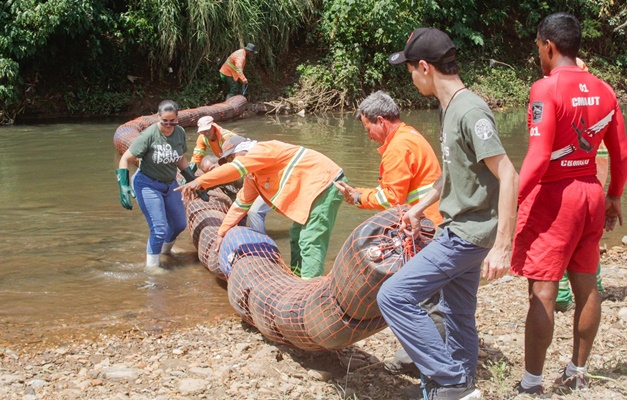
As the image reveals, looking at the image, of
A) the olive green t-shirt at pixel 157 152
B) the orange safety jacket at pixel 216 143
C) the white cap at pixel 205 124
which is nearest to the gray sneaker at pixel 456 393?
the orange safety jacket at pixel 216 143

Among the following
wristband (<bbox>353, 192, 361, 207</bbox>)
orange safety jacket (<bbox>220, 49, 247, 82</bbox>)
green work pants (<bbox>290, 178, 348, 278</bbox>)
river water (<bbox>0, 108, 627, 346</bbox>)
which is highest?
orange safety jacket (<bbox>220, 49, 247, 82</bbox>)

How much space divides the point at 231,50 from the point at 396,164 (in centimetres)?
1609

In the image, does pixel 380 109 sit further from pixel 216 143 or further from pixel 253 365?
pixel 216 143

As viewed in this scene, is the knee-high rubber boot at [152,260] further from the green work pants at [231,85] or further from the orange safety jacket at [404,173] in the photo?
the green work pants at [231,85]

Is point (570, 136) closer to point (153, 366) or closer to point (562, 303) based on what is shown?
point (562, 303)

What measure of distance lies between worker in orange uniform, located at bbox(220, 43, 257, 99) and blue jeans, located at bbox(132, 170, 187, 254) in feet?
39.2

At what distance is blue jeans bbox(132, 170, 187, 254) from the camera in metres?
7.20

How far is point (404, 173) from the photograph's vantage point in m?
4.93

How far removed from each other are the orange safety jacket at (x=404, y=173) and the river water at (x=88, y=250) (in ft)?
6.98

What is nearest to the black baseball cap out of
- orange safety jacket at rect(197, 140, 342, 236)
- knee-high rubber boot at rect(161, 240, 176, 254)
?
orange safety jacket at rect(197, 140, 342, 236)

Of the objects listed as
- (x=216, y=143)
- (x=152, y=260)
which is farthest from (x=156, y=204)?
(x=216, y=143)

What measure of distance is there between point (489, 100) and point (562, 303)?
673 inches

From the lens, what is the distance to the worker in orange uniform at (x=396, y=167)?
491cm

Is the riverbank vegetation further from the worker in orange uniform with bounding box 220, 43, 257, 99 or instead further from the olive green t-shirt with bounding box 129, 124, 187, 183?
the olive green t-shirt with bounding box 129, 124, 187, 183
